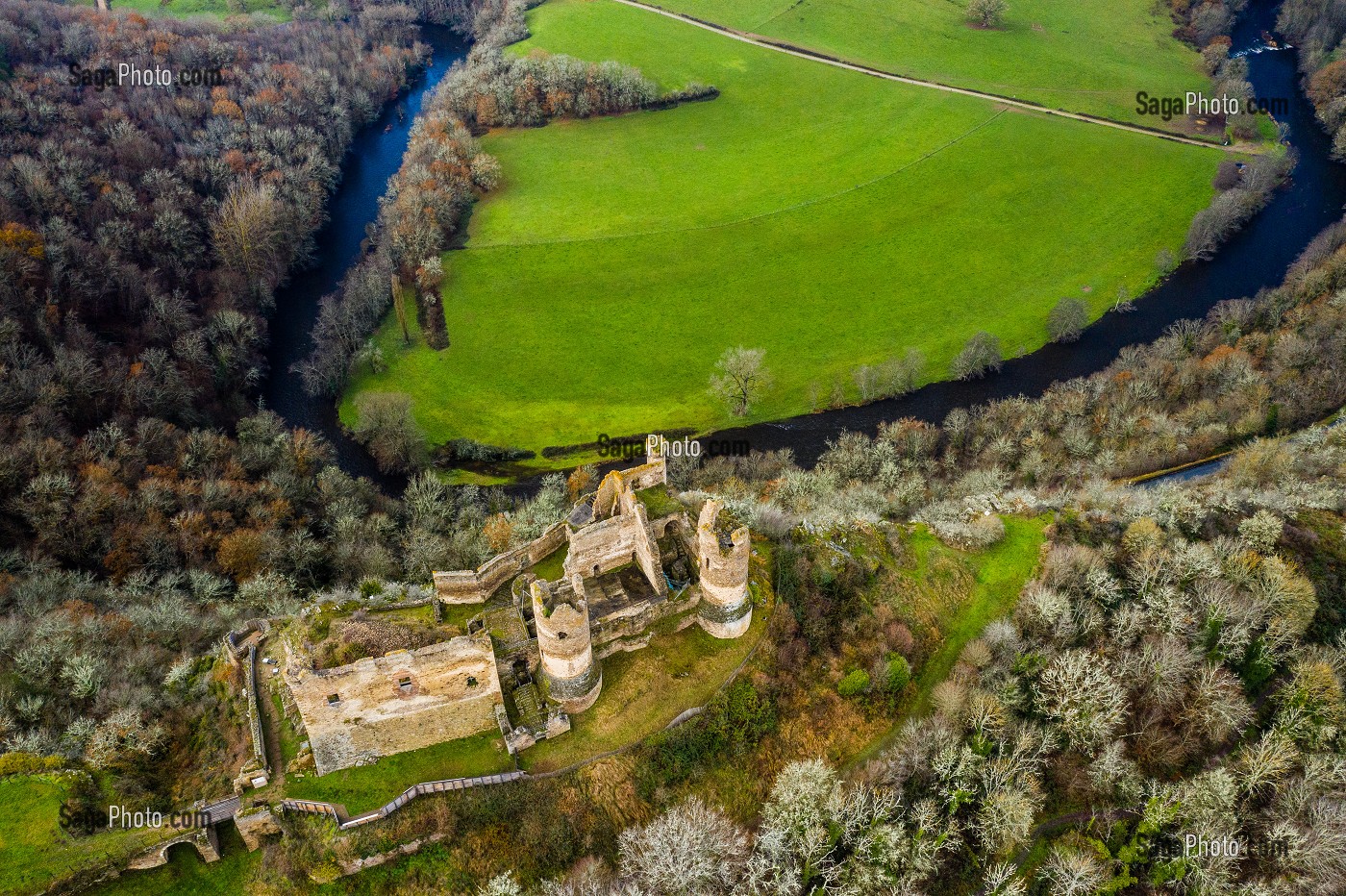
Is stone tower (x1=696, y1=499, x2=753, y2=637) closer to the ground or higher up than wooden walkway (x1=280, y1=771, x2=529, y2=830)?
higher up

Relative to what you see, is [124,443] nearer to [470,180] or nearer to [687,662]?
[687,662]

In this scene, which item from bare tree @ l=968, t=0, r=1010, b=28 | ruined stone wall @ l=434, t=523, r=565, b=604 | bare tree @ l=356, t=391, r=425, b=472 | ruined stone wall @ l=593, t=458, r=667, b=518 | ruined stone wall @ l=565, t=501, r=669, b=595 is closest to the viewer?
ruined stone wall @ l=434, t=523, r=565, b=604

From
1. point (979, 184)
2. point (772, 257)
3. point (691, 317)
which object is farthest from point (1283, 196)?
point (691, 317)

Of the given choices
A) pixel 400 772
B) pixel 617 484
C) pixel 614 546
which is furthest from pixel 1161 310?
pixel 400 772

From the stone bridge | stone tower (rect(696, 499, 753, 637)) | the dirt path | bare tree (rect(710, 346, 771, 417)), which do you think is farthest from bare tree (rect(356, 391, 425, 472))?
the dirt path

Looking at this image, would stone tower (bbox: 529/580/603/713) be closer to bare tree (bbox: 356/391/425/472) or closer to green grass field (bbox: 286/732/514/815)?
green grass field (bbox: 286/732/514/815)

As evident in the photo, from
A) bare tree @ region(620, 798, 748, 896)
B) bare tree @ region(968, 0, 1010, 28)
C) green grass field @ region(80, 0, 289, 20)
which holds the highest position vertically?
bare tree @ region(968, 0, 1010, 28)

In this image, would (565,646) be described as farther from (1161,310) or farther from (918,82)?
(918,82)
